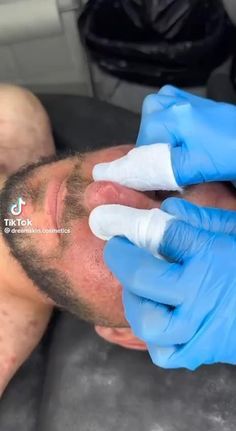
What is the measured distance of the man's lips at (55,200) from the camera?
133cm

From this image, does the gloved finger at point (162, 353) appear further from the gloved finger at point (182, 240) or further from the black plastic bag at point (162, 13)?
the black plastic bag at point (162, 13)

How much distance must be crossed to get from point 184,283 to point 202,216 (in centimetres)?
13

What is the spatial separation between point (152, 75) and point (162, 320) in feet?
3.82

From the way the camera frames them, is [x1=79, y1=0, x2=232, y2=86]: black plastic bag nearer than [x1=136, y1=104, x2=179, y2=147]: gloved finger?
No

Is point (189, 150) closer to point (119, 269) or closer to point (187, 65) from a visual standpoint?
point (119, 269)

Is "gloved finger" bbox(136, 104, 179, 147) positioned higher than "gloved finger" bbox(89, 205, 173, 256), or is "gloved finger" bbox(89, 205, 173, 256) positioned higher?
"gloved finger" bbox(136, 104, 179, 147)

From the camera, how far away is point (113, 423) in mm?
1368

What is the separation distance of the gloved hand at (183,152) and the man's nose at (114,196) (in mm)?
15

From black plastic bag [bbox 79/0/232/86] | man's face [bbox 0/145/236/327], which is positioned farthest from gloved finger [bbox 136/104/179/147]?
black plastic bag [bbox 79/0/232/86]

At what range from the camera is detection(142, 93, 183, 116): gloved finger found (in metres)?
1.30

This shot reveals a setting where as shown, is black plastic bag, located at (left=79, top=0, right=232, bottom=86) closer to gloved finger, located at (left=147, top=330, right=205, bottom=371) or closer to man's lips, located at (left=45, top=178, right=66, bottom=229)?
man's lips, located at (left=45, top=178, right=66, bottom=229)

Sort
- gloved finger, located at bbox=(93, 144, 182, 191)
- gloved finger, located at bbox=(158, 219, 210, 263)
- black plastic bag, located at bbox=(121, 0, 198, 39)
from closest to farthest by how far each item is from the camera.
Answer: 1. gloved finger, located at bbox=(158, 219, 210, 263)
2. gloved finger, located at bbox=(93, 144, 182, 191)
3. black plastic bag, located at bbox=(121, 0, 198, 39)

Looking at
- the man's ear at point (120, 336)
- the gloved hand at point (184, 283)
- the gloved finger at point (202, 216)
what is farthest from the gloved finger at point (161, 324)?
the man's ear at point (120, 336)

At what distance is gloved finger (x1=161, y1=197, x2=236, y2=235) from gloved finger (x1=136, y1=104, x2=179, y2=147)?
0.15 meters
